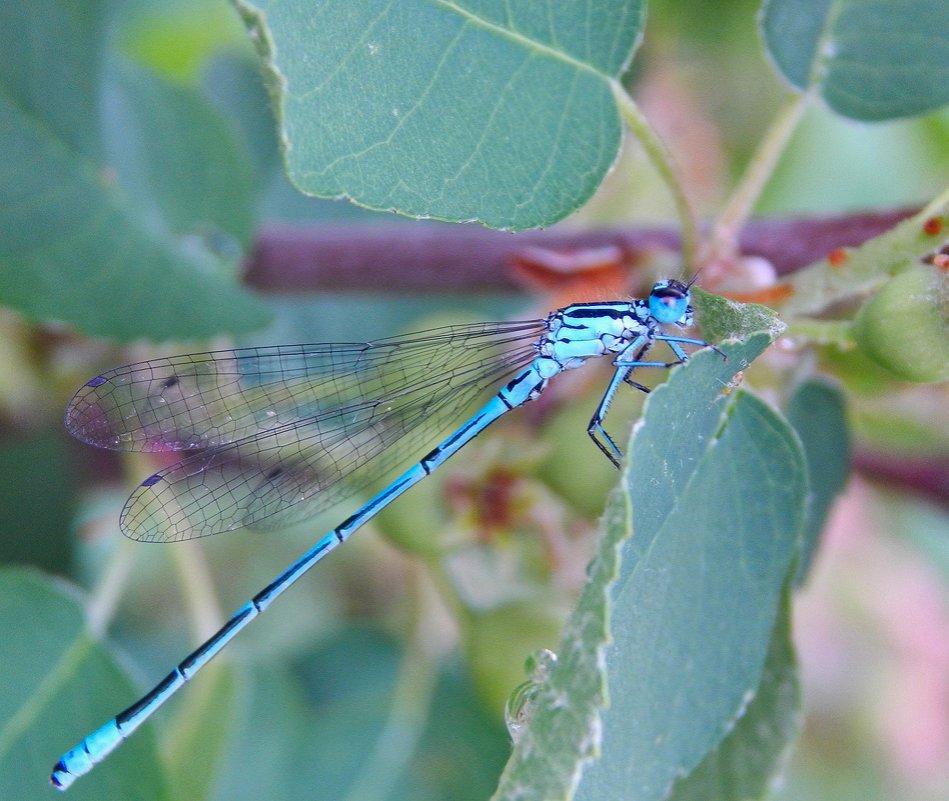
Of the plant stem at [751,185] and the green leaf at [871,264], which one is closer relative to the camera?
the green leaf at [871,264]

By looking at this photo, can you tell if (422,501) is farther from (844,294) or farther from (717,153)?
(717,153)

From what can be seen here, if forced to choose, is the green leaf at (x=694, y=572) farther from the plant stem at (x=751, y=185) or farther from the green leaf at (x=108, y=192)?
the green leaf at (x=108, y=192)

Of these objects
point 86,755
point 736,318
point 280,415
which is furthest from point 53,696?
point 736,318

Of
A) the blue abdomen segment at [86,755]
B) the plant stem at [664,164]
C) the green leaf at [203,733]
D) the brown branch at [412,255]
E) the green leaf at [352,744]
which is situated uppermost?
the brown branch at [412,255]

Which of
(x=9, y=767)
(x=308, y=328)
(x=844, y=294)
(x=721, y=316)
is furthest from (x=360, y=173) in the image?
(x=308, y=328)

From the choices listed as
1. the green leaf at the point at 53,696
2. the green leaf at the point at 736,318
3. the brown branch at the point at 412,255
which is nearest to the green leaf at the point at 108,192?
the brown branch at the point at 412,255

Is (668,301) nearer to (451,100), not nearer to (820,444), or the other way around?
(820,444)
